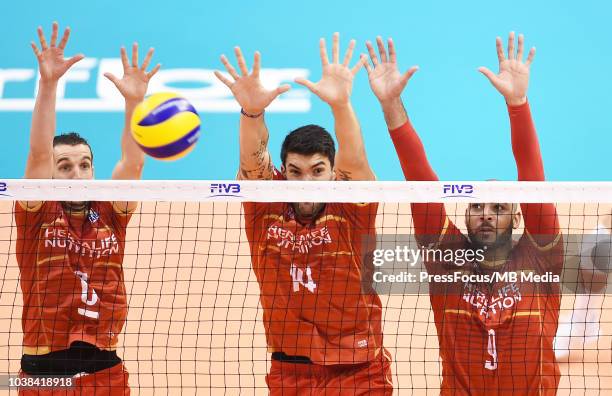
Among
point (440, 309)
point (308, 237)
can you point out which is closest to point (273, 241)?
point (308, 237)

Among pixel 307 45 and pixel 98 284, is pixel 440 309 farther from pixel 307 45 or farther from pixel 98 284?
pixel 307 45

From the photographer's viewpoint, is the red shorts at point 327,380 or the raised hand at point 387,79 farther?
the raised hand at point 387,79

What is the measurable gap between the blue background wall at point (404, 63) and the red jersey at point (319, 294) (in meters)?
6.13

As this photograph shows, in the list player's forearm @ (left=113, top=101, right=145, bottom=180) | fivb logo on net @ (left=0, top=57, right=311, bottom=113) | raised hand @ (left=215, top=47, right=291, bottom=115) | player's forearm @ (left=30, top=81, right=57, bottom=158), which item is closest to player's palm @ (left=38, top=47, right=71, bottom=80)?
player's forearm @ (left=30, top=81, right=57, bottom=158)

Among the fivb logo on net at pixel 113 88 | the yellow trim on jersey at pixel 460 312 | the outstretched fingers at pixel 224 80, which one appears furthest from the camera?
the fivb logo on net at pixel 113 88

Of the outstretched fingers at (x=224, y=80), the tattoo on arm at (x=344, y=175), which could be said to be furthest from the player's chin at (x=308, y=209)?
the outstretched fingers at (x=224, y=80)

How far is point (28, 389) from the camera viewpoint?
5.38 metres

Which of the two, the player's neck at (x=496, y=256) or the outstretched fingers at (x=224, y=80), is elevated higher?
the outstretched fingers at (x=224, y=80)

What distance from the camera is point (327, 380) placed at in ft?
17.4

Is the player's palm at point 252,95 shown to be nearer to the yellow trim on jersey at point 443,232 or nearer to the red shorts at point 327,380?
the yellow trim on jersey at point 443,232

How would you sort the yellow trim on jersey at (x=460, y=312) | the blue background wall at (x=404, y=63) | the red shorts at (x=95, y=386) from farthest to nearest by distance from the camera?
the blue background wall at (x=404, y=63) < the red shorts at (x=95, y=386) < the yellow trim on jersey at (x=460, y=312)

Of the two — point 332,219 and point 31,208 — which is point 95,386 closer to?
point 31,208

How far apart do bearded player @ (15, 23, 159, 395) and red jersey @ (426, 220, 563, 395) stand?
195cm

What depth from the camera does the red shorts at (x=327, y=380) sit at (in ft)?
17.3
